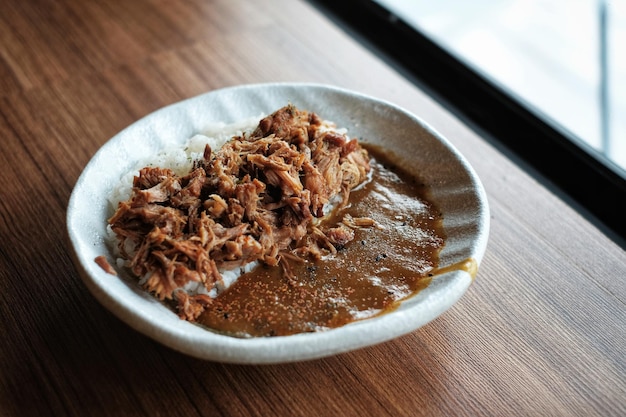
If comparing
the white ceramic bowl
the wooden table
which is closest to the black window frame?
the wooden table

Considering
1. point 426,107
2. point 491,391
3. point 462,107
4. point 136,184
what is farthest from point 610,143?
point 136,184

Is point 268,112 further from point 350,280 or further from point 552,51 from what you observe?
point 552,51

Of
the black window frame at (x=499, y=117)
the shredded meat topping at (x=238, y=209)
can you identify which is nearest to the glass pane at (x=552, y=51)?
the black window frame at (x=499, y=117)

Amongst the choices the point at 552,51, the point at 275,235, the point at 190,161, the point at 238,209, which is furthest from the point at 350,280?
the point at 552,51

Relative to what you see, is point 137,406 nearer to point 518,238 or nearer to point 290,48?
point 518,238

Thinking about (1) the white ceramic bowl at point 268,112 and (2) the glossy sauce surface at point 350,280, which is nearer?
(1) the white ceramic bowl at point 268,112

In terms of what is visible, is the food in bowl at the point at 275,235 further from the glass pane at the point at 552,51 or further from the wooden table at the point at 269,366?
the glass pane at the point at 552,51
